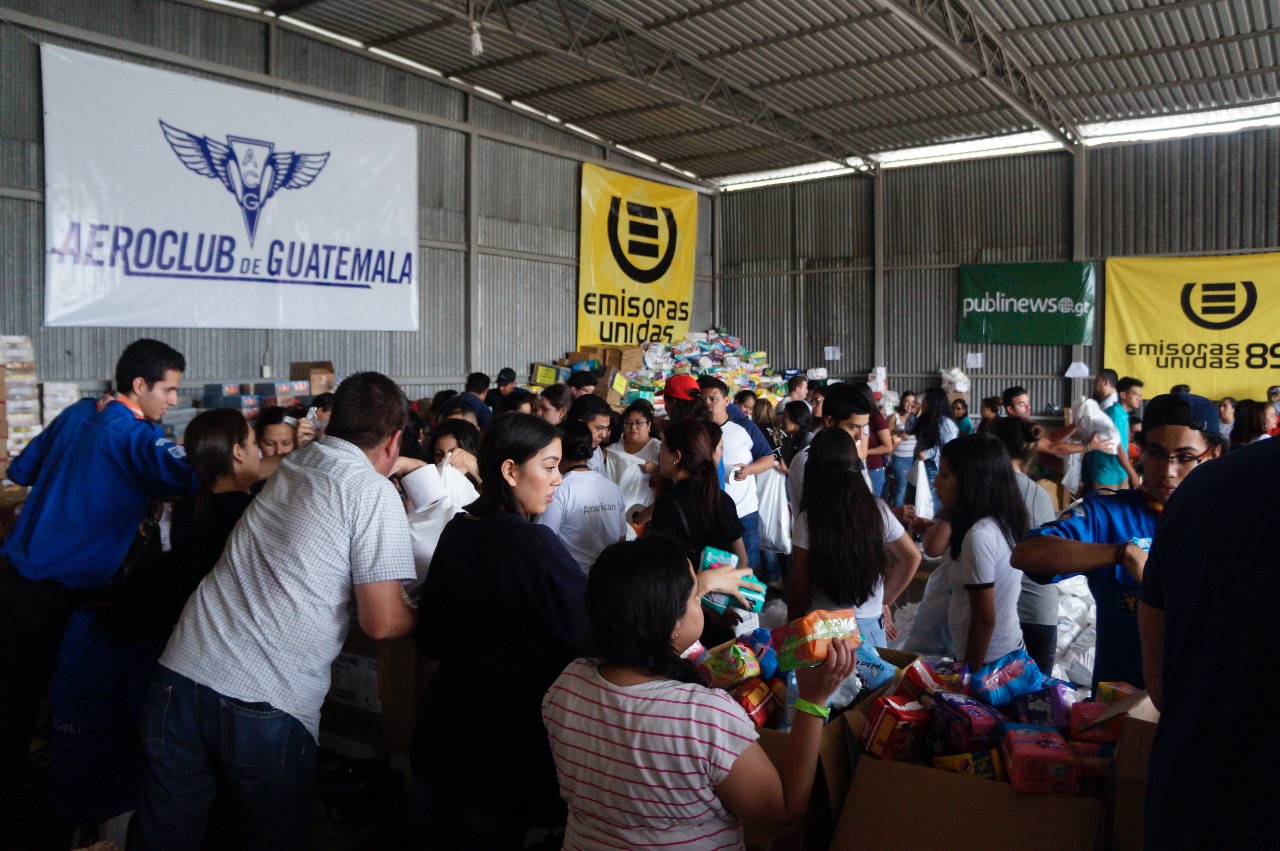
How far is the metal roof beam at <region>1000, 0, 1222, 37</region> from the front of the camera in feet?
27.5

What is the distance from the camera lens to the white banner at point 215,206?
807cm

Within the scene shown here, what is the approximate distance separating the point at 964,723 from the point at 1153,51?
387 inches

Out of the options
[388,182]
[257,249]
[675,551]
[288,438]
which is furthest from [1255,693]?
[388,182]

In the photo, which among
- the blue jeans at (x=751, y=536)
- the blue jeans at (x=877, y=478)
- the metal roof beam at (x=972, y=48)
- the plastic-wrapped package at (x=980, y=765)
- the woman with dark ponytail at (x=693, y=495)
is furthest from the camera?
the metal roof beam at (x=972, y=48)

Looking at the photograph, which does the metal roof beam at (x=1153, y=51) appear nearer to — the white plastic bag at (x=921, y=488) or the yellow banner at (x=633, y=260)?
the white plastic bag at (x=921, y=488)

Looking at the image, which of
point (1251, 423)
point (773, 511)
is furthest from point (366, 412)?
point (1251, 423)

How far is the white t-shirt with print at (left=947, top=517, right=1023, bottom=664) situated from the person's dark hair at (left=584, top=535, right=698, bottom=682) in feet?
5.42

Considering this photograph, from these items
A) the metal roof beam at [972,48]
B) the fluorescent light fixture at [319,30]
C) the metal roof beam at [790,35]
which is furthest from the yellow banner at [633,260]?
the metal roof beam at [972,48]

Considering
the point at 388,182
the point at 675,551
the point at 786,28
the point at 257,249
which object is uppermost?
the point at 786,28

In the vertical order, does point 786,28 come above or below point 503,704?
above

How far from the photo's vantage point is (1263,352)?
435 inches

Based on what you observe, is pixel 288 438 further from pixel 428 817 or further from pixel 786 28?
pixel 786 28

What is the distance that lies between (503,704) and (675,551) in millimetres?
569

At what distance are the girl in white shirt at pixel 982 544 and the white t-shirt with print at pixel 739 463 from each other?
1863 millimetres
